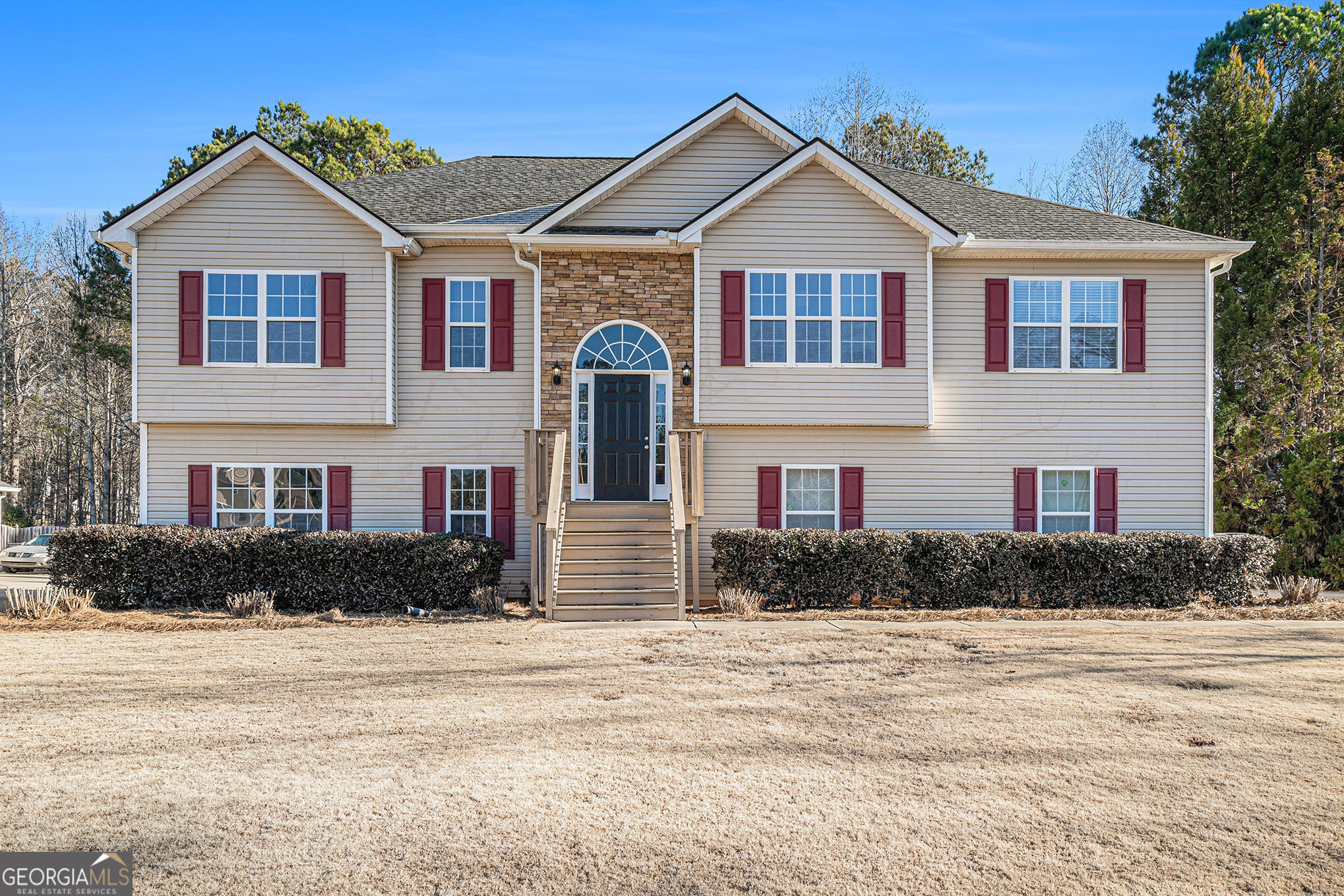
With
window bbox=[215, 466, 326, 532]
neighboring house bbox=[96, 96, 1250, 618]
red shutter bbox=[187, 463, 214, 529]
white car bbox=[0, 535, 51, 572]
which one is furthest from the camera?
white car bbox=[0, 535, 51, 572]

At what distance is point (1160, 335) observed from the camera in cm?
1382

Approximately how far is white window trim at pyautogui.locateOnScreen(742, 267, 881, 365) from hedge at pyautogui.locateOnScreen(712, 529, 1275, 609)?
2727 mm

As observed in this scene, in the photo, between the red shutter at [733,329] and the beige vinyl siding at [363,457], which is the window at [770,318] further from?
the beige vinyl siding at [363,457]

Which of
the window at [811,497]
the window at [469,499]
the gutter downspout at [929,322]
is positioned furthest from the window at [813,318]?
the window at [469,499]

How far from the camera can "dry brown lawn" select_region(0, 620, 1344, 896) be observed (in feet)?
12.5

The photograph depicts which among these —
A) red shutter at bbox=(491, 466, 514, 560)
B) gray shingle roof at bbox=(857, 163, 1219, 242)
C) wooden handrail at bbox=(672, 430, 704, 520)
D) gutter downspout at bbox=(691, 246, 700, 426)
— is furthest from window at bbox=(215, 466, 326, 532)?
gray shingle roof at bbox=(857, 163, 1219, 242)

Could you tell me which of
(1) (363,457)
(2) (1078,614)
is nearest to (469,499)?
(1) (363,457)

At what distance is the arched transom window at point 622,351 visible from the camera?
13.5 meters

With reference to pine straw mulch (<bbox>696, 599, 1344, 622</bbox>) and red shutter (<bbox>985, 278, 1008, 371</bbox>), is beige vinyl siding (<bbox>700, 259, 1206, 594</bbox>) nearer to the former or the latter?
red shutter (<bbox>985, 278, 1008, 371</bbox>)

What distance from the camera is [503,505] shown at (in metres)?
13.7

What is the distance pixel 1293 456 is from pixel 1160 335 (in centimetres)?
510

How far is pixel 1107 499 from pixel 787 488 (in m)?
5.34

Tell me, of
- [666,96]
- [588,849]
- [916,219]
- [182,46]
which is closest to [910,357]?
[916,219]

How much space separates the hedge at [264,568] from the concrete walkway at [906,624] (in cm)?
221
